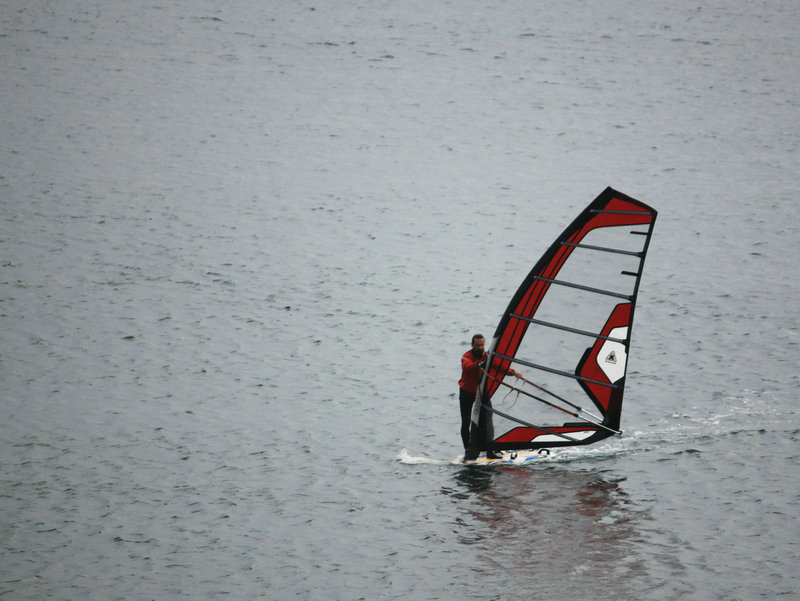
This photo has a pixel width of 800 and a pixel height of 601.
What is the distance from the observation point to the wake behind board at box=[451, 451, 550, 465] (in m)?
12.6

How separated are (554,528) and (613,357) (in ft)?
7.35

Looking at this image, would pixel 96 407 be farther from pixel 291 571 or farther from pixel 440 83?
pixel 440 83

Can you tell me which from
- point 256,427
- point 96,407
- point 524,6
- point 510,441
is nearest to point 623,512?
point 510,441

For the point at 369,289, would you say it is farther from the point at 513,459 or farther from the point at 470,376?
the point at 470,376

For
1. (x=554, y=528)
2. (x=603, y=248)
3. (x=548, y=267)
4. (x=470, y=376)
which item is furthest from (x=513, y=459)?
(x=603, y=248)

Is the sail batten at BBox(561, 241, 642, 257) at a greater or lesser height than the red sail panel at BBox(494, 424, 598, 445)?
greater

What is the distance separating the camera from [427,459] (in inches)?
520

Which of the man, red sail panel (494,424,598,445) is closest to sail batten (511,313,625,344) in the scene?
the man

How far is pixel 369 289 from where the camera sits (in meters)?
21.8

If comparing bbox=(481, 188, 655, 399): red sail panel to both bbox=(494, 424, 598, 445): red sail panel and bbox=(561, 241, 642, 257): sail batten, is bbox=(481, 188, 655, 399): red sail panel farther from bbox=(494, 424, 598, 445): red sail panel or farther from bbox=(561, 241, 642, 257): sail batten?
bbox=(494, 424, 598, 445): red sail panel

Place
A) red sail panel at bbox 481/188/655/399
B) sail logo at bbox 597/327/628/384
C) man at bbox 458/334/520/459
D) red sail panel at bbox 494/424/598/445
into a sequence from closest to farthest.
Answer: red sail panel at bbox 481/188/655/399
sail logo at bbox 597/327/628/384
man at bbox 458/334/520/459
red sail panel at bbox 494/424/598/445

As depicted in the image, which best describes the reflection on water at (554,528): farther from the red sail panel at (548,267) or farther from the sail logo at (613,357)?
the sail logo at (613,357)

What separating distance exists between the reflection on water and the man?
2.44ft

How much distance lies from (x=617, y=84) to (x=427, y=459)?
27.5 metres
